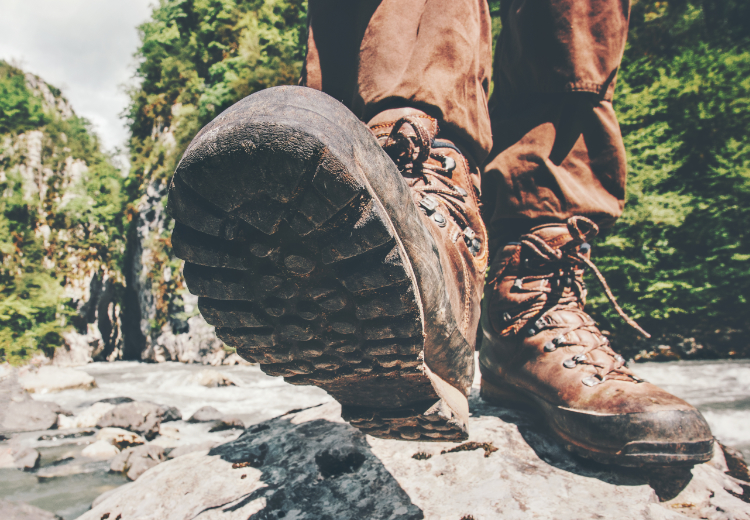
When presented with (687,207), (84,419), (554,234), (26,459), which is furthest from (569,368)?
(687,207)

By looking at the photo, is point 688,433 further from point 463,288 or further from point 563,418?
point 463,288

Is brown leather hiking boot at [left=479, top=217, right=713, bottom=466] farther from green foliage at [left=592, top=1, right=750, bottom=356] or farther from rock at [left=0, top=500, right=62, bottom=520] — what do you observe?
green foliage at [left=592, top=1, right=750, bottom=356]

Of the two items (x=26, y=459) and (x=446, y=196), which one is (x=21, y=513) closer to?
(x=26, y=459)

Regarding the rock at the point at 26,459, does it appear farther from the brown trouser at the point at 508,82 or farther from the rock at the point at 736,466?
the rock at the point at 736,466

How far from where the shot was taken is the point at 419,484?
1.27 meters

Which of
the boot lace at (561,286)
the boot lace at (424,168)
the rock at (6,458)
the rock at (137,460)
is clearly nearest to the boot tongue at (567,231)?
the boot lace at (561,286)

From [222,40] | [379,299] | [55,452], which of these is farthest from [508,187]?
[222,40]

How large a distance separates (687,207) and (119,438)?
7456mm

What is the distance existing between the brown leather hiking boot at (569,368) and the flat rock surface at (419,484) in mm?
124

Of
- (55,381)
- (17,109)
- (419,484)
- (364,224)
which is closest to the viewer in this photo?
(364,224)

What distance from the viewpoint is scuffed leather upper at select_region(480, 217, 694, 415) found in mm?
1422

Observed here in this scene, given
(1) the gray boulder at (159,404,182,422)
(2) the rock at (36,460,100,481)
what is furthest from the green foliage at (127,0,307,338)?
(2) the rock at (36,460,100,481)

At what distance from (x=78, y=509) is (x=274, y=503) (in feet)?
4.48

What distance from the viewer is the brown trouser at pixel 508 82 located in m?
1.18
